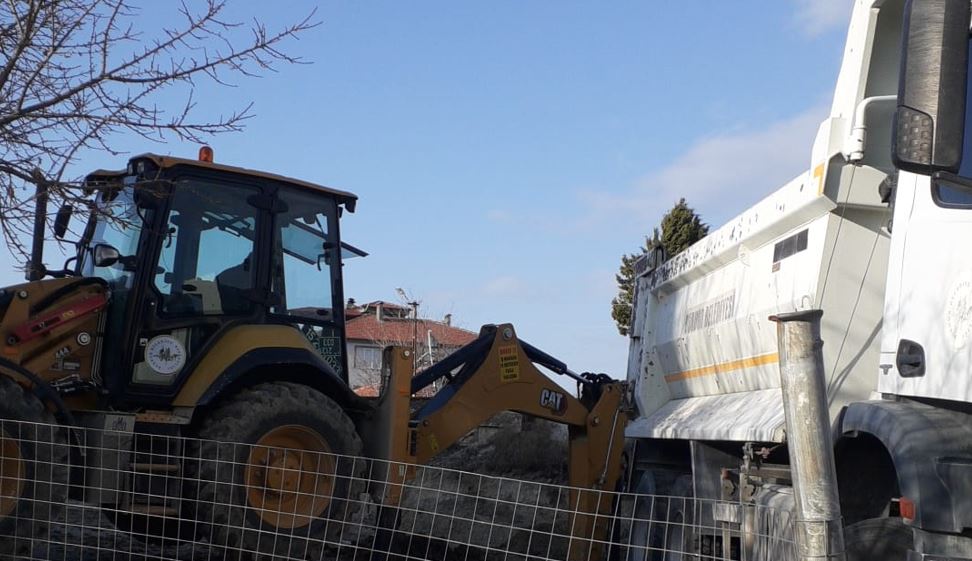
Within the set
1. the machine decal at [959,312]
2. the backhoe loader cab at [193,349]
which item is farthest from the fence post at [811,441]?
the backhoe loader cab at [193,349]

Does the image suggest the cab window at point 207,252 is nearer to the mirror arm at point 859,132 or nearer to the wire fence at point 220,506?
the wire fence at point 220,506

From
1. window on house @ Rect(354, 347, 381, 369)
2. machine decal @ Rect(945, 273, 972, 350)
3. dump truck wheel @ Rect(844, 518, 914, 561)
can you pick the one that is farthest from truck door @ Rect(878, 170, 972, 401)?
window on house @ Rect(354, 347, 381, 369)

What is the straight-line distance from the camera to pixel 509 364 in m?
8.62

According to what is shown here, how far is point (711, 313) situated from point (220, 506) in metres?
3.42

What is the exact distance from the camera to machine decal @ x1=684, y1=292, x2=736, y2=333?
7.03m

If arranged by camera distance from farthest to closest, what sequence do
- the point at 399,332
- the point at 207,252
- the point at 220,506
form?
the point at 399,332
the point at 207,252
the point at 220,506

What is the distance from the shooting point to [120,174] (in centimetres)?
735

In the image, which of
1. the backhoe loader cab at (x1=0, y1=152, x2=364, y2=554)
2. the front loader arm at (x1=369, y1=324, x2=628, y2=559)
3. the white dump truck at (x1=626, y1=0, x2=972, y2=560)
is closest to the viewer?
the white dump truck at (x1=626, y1=0, x2=972, y2=560)

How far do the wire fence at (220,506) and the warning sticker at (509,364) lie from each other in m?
1.12

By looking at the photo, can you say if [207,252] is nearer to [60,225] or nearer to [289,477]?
[60,225]

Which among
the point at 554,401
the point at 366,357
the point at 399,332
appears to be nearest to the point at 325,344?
the point at 554,401

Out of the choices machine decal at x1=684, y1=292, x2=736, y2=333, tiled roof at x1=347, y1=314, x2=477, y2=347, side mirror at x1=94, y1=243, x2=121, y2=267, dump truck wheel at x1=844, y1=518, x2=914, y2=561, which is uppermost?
tiled roof at x1=347, y1=314, x2=477, y2=347

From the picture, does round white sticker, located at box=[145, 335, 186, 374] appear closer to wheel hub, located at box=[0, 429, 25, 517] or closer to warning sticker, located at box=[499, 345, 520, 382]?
wheel hub, located at box=[0, 429, 25, 517]

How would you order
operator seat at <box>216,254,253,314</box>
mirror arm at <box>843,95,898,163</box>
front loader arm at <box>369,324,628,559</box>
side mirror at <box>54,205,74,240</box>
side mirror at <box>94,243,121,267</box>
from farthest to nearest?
front loader arm at <box>369,324,628,559</box>
operator seat at <box>216,254,253,314</box>
side mirror at <box>94,243,121,267</box>
side mirror at <box>54,205,74,240</box>
mirror arm at <box>843,95,898,163</box>
